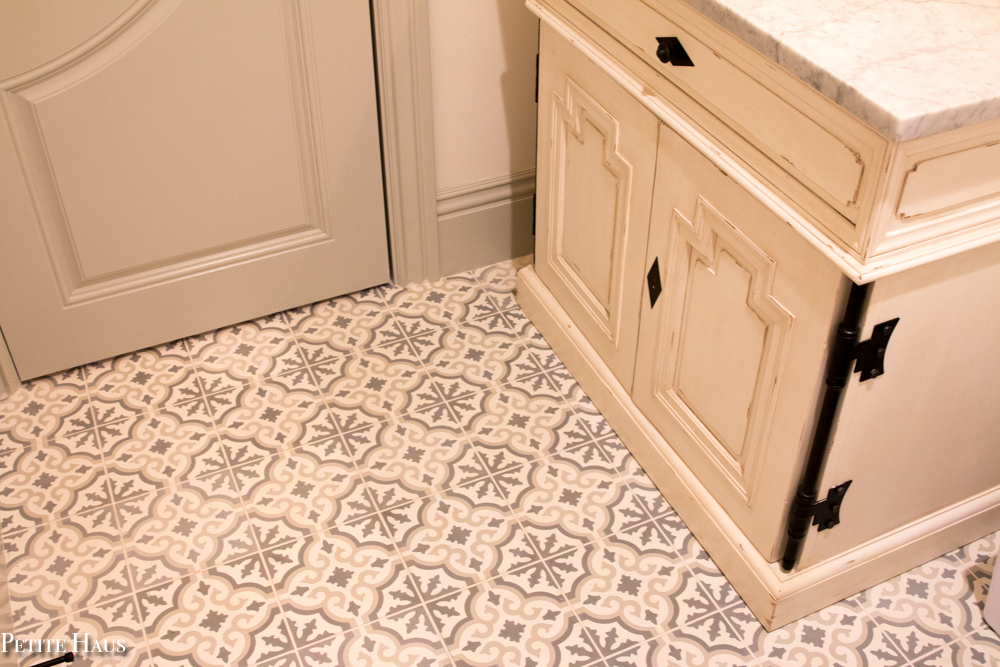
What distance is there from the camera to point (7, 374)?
1.94 m

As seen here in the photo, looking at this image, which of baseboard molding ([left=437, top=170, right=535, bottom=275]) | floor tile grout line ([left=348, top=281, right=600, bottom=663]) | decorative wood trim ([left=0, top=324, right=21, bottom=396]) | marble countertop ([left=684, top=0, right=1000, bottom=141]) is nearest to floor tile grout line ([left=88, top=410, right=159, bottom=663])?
decorative wood trim ([left=0, top=324, right=21, bottom=396])

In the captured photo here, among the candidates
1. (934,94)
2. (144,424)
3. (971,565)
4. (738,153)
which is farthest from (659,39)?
(144,424)

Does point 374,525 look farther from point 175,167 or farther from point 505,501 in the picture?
point 175,167

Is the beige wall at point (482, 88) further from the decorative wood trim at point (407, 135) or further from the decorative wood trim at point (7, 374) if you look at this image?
the decorative wood trim at point (7, 374)

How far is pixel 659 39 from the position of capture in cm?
136

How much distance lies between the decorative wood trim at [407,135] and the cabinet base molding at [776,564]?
23.9 inches

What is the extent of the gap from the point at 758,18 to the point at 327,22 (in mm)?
930

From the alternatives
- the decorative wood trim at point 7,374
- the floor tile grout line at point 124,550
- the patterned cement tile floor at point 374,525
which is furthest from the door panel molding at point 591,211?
the decorative wood trim at point 7,374

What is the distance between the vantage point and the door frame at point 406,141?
1871 mm

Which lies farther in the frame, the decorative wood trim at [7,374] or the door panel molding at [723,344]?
the decorative wood trim at [7,374]

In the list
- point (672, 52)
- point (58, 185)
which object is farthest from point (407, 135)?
point (672, 52)

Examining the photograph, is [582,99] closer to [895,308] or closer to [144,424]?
[895,308]

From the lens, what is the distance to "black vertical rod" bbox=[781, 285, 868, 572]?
119cm

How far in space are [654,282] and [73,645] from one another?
3.59 ft
